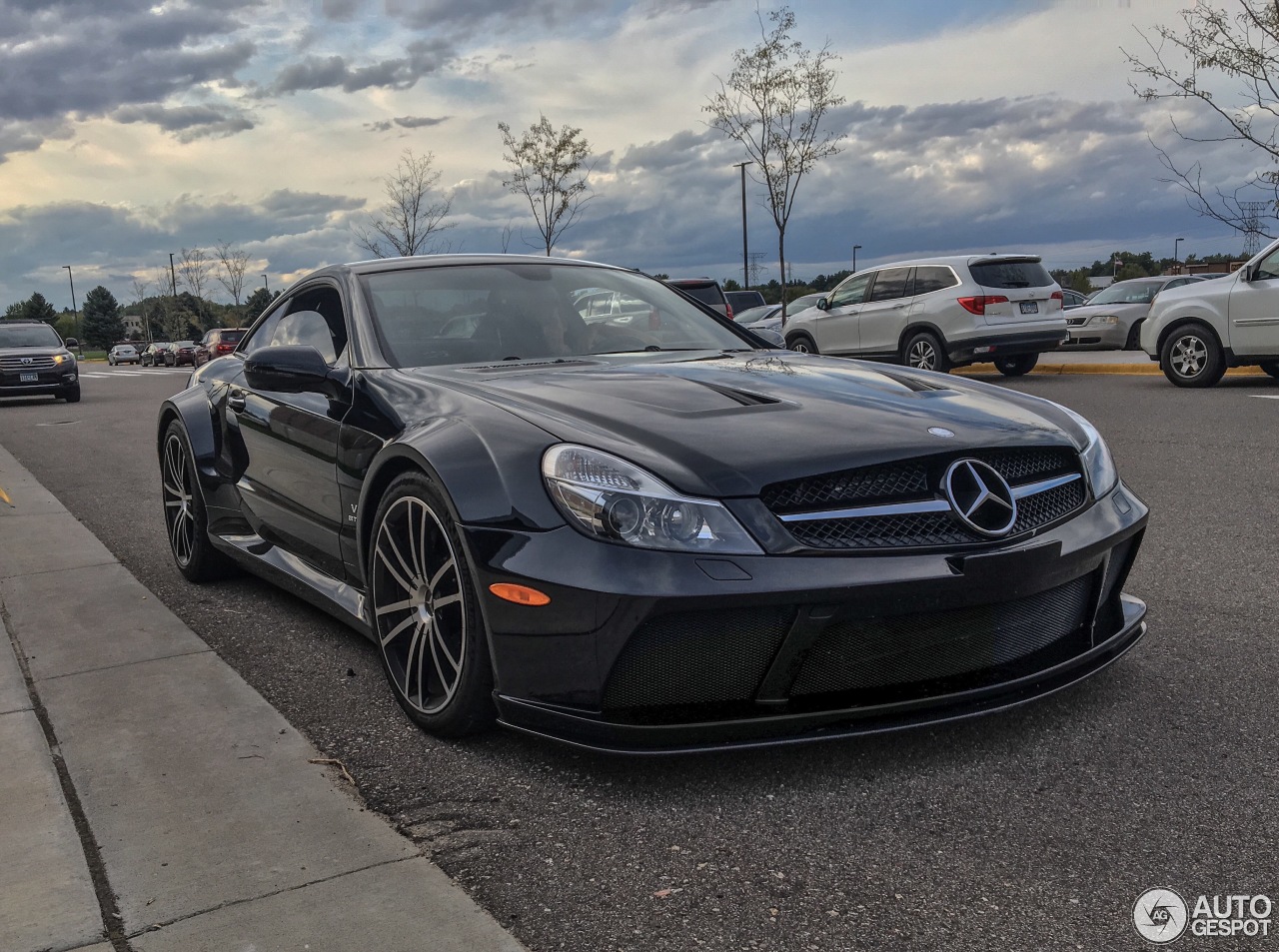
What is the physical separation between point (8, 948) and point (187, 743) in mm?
1036

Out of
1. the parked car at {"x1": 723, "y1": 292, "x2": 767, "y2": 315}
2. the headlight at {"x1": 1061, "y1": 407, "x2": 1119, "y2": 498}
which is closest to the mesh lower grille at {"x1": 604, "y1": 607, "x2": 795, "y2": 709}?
the headlight at {"x1": 1061, "y1": 407, "x2": 1119, "y2": 498}

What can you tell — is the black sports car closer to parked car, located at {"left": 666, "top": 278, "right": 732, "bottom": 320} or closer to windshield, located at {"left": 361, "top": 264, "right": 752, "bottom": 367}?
windshield, located at {"left": 361, "top": 264, "right": 752, "bottom": 367}

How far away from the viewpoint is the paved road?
216 centimetres

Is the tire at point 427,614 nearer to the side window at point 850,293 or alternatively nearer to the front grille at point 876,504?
the front grille at point 876,504

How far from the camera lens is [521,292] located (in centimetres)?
419

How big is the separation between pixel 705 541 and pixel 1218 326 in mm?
12158

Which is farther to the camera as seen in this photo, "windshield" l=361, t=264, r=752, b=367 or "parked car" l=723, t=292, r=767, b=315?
"parked car" l=723, t=292, r=767, b=315

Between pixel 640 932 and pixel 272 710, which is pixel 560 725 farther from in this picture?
pixel 272 710

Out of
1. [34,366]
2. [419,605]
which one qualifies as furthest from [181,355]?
[419,605]

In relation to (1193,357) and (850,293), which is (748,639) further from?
(850,293)

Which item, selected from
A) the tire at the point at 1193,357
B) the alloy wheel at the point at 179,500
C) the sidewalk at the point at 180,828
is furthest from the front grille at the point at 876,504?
the tire at the point at 1193,357

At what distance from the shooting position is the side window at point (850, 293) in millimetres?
16938

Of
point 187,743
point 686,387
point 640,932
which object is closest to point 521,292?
point 686,387

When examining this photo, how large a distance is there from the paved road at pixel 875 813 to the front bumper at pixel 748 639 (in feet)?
0.60
